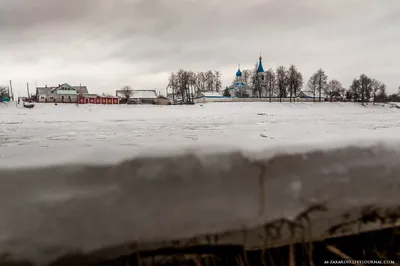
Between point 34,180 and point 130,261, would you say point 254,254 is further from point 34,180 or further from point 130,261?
point 34,180

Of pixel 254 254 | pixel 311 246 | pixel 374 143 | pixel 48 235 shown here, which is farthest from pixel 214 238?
pixel 374 143

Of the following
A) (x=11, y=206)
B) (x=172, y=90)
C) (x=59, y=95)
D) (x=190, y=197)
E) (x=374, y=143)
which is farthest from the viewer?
(x=172, y=90)

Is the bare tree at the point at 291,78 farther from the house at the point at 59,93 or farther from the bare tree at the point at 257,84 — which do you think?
the house at the point at 59,93

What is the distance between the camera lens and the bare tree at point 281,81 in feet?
127

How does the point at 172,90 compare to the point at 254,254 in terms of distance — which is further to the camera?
the point at 172,90

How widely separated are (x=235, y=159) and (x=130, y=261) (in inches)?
14.8

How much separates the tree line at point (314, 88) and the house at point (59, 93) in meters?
22.0

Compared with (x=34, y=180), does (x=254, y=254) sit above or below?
below

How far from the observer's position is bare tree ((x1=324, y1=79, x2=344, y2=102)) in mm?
40231

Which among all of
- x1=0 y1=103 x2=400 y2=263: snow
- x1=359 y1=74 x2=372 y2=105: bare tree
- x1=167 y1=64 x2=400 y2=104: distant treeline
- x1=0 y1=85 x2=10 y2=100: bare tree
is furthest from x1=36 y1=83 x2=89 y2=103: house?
x1=0 y1=103 x2=400 y2=263: snow

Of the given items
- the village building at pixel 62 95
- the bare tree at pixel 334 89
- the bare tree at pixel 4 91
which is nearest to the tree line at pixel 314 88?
the bare tree at pixel 334 89

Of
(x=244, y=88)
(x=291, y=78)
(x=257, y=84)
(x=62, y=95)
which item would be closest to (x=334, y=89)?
(x=291, y=78)

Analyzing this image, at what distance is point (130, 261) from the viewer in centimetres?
73

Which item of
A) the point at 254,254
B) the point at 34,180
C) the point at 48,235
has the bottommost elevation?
the point at 254,254
